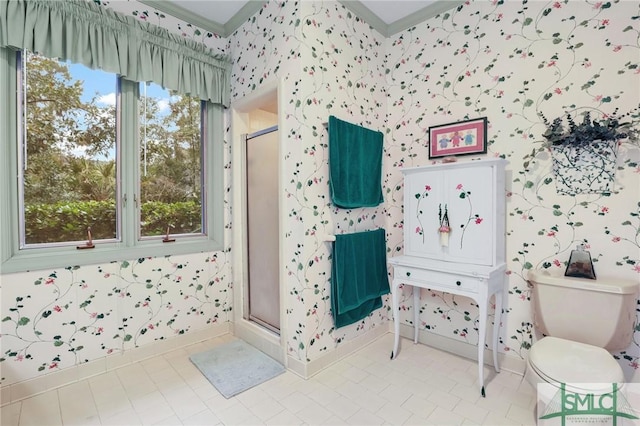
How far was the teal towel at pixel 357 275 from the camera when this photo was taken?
7.29 ft

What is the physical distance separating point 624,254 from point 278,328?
2314 mm

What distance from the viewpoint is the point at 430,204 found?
2.24m

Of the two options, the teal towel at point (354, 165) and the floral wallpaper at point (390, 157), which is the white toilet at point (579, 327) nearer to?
the floral wallpaper at point (390, 157)

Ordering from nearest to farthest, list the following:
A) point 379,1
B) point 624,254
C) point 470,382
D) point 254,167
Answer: point 624,254, point 470,382, point 379,1, point 254,167

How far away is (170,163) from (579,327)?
2997 millimetres

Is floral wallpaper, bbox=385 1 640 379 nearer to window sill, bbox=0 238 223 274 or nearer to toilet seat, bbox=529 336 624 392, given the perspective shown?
toilet seat, bbox=529 336 624 392

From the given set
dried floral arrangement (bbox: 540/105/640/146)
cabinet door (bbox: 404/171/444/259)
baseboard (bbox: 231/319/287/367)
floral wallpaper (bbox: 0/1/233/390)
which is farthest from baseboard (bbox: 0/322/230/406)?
dried floral arrangement (bbox: 540/105/640/146)

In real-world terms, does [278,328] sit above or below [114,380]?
above

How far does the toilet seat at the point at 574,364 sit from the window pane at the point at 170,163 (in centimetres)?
255

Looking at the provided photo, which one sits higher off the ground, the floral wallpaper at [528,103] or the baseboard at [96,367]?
the floral wallpaper at [528,103]

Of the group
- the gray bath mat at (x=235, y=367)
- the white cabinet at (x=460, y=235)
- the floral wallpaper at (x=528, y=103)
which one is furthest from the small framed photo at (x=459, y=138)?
the gray bath mat at (x=235, y=367)

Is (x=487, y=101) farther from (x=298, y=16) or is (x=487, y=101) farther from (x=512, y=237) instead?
(x=298, y=16)

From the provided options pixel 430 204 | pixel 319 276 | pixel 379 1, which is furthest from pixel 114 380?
pixel 379 1

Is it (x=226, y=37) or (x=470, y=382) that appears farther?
(x=226, y=37)
